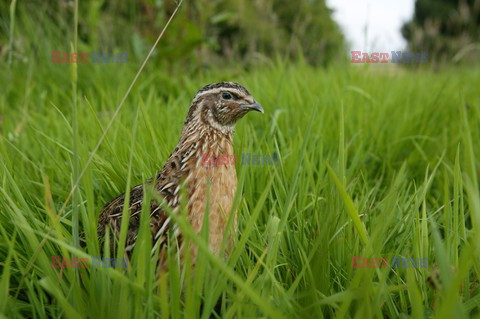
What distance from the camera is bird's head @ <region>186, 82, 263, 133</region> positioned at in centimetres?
204

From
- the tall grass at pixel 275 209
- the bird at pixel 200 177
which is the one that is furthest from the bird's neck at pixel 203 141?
the tall grass at pixel 275 209

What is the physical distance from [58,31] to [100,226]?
4268 mm

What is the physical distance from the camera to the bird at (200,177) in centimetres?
178

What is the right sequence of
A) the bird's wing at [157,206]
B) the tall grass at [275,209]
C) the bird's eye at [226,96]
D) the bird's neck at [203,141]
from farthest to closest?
A: 1. the bird's eye at [226,96]
2. the bird's neck at [203,141]
3. the bird's wing at [157,206]
4. the tall grass at [275,209]

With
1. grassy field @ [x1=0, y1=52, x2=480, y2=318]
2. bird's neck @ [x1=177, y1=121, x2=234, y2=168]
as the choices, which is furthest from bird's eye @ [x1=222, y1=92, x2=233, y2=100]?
grassy field @ [x1=0, y1=52, x2=480, y2=318]

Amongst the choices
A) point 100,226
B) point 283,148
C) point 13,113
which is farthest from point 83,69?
point 100,226

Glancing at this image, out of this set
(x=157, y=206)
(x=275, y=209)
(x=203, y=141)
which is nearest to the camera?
(x=157, y=206)

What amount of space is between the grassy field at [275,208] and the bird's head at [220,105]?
0.22 meters

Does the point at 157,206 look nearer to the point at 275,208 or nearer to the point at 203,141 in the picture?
the point at 203,141

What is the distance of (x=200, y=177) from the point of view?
1877 millimetres

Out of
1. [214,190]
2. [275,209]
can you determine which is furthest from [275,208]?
[214,190]

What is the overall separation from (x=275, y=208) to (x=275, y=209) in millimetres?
39

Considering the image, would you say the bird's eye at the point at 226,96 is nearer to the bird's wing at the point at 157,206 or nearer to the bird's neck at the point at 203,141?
the bird's neck at the point at 203,141

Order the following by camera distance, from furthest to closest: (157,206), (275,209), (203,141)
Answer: (275,209) → (203,141) → (157,206)
